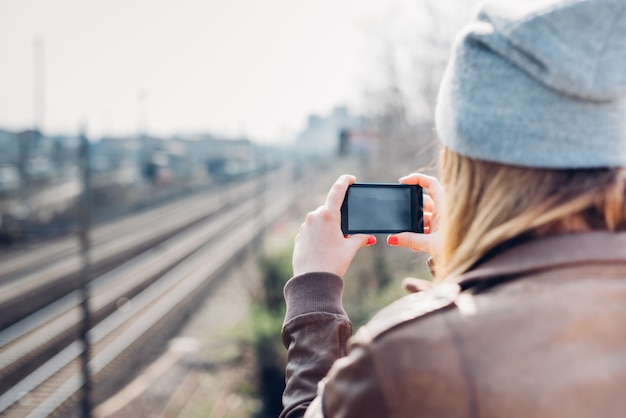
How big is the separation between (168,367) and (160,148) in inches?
2158

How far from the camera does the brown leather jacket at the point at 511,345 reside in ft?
2.83

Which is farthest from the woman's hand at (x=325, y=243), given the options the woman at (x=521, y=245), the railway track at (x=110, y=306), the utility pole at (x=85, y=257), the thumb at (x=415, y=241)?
the railway track at (x=110, y=306)

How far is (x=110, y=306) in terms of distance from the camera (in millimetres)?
16094

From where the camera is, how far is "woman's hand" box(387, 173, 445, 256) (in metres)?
1.48

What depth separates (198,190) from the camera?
50.2 m

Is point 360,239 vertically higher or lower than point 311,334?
higher

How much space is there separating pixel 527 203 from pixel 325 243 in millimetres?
504

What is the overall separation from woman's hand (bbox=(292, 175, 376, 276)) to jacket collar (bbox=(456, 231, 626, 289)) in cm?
43

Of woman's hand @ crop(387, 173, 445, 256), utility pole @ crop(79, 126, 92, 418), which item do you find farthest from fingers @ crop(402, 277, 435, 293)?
utility pole @ crop(79, 126, 92, 418)

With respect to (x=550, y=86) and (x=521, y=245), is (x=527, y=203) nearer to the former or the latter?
(x=521, y=245)

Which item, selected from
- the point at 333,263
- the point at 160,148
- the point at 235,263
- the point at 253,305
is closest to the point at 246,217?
the point at 235,263

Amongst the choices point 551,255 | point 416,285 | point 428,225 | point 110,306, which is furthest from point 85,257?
point 110,306

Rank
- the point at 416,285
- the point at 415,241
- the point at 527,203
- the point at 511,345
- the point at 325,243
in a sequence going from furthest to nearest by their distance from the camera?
the point at 415,241, the point at 325,243, the point at 416,285, the point at 527,203, the point at 511,345

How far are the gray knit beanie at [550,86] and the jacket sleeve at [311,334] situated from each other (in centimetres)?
47
